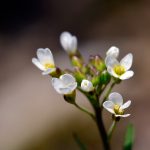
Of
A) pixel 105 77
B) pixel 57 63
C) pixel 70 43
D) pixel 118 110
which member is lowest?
pixel 57 63

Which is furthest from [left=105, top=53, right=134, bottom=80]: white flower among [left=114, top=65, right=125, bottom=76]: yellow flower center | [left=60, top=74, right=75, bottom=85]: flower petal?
[left=60, top=74, right=75, bottom=85]: flower petal

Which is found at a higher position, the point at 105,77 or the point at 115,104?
the point at 105,77

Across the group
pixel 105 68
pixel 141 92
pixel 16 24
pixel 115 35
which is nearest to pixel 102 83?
pixel 105 68

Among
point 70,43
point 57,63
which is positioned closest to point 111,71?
point 70,43

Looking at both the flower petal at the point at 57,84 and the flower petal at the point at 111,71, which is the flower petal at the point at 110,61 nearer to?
the flower petal at the point at 111,71

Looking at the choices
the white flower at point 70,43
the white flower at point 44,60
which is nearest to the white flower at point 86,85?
the white flower at point 44,60

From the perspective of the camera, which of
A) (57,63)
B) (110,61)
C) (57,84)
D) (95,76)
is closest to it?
(57,84)

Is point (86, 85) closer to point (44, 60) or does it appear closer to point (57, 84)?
point (57, 84)

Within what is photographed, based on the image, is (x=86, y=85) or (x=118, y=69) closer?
(x=86, y=85)
